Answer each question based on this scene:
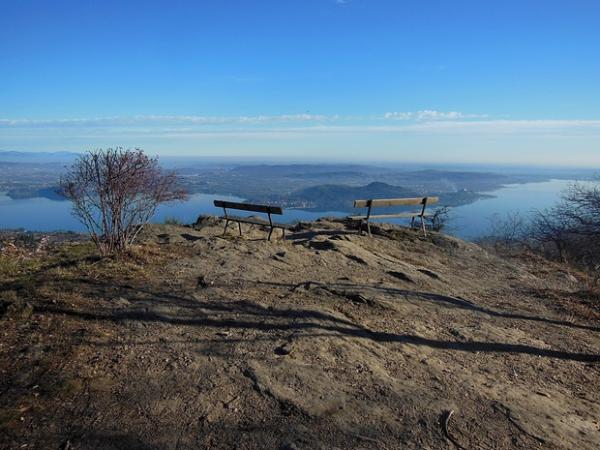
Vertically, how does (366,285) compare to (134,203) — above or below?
below

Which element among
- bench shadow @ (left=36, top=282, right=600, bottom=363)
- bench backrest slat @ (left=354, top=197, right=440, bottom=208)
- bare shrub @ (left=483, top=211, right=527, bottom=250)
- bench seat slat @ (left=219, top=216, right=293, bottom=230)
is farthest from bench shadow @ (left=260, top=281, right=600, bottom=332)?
bare shrub @ (left=483, top=211, right=527, bottom=250)

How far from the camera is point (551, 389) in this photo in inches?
182

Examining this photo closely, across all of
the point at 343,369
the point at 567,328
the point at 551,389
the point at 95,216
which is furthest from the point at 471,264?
the point at 95,216

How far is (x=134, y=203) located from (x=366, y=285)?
13.6 feet

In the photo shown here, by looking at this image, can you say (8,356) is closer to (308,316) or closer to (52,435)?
(52,435)

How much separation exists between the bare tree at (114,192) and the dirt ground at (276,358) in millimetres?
514

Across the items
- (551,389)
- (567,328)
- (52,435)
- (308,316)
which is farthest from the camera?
(567,328)

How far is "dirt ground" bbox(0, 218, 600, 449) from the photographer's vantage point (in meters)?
3.29

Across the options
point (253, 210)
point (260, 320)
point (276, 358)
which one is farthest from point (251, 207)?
point (276, 358)

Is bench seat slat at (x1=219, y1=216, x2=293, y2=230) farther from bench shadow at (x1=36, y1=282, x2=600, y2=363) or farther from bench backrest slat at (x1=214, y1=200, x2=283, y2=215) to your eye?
bench shadow at (x1=36, y1=282, x2=600, y2=363)

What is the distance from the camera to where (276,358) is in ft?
14.4

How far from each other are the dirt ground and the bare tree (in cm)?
51

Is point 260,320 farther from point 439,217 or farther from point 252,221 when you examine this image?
point 439,217

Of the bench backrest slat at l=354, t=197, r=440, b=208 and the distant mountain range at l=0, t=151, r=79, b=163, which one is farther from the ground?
the distant mountain range at l=0, t=151, r=79, b=163
